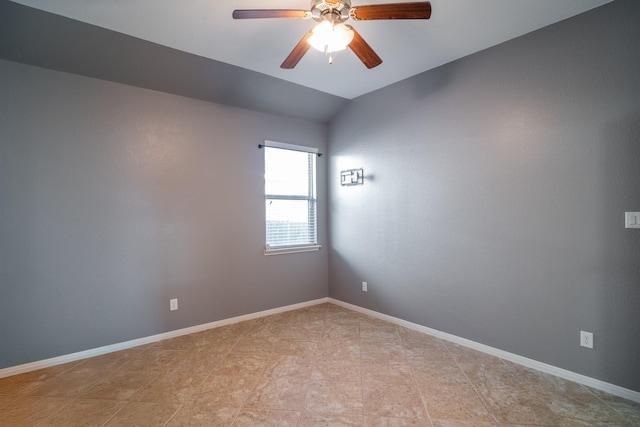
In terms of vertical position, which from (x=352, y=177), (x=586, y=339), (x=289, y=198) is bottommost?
(x=586, y=339)

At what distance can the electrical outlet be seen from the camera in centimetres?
217

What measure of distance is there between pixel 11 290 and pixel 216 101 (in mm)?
2467

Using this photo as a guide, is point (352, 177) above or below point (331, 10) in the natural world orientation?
below

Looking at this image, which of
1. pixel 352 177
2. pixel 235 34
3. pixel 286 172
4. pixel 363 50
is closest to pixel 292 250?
pixel 286 172

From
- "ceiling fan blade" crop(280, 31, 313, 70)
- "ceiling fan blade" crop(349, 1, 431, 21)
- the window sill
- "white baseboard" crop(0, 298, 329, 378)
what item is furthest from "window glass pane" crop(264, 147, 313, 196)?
"ceiling fan blade" crop(349, 1, 431, 21)

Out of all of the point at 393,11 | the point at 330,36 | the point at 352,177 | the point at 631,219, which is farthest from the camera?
the point at 352,177

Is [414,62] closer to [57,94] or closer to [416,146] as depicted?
[416,146]

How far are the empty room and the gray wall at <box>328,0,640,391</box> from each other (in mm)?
14

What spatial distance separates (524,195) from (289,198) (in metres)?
2.58

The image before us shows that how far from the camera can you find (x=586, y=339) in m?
2.19

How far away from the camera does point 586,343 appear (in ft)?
7.18

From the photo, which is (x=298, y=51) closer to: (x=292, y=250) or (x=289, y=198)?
(x=289, y=198)

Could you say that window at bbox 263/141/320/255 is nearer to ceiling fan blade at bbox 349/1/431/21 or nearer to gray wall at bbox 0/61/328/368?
gray wall at bbox 0/61/328/368

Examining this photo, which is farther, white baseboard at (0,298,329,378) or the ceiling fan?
white baseboard at (0,298,329,378)
